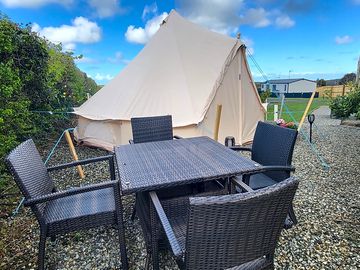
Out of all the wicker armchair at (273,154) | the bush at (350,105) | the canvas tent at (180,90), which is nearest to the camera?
the wicker armchair at (273,154)

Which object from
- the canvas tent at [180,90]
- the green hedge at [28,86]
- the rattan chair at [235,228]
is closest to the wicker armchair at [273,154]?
the rattan chair at [235,228]

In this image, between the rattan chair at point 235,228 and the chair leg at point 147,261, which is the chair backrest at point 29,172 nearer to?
the chair leg at point 147,261

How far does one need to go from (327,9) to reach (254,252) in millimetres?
8170

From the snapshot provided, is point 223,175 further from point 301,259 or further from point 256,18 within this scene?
point 256,18

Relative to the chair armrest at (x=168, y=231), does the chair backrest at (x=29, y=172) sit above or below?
above

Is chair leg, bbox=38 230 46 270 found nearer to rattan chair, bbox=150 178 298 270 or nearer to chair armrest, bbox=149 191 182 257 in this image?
chair armrest, bbox=149 191 182 257

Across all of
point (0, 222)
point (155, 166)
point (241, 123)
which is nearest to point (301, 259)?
point (155, 166)

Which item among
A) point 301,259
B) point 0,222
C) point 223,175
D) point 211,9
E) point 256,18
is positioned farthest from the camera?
point 256,18

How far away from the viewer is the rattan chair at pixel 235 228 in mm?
1030

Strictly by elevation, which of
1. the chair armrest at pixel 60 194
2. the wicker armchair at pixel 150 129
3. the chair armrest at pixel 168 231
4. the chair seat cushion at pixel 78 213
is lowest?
the chair seat cushion at pixel 78 213

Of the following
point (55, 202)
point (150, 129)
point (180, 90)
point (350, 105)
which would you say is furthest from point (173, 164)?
point (350, 105)

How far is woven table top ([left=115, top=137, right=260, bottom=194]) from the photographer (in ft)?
5.74

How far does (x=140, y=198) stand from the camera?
2.24 meters

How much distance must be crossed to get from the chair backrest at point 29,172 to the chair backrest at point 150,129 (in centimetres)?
127
